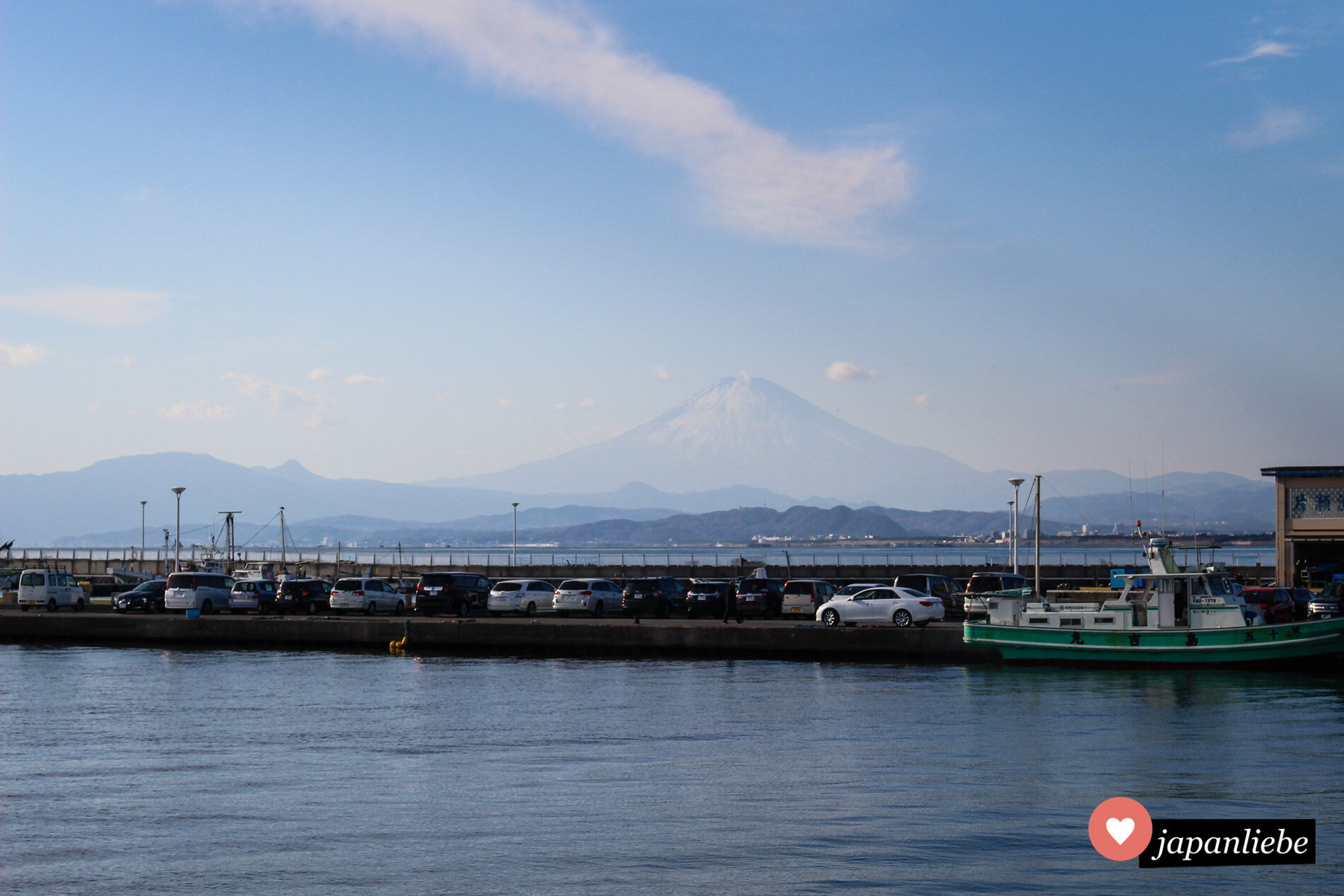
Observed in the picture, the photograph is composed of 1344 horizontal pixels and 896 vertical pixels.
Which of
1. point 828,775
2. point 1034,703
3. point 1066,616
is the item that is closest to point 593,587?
point 1066,616

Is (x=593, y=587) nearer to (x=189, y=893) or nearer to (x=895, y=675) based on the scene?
(x=895, y=675)

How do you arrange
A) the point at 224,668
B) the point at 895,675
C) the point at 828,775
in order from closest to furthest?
the point at 828,775 → the point at 895,675 → the point at 224,668

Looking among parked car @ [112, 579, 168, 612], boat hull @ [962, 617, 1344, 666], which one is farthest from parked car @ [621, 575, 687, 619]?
parked car @ [112, 579, 168, 612]

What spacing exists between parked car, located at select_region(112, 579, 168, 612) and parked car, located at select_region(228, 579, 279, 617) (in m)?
3.45

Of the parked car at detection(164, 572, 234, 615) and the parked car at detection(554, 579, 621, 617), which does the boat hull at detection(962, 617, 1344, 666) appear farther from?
the parked car at detection(164, 572, 234, 615)

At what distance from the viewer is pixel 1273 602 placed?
151 ft

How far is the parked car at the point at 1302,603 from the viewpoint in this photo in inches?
1852

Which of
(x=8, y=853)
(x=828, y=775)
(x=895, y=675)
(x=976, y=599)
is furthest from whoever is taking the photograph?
(x=976, y=599)

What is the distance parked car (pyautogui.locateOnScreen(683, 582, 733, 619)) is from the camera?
5119cm

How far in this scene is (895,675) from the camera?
36500mm

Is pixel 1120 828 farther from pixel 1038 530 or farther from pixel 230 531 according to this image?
pixel 230 531

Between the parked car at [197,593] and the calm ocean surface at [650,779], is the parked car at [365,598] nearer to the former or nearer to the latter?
the parked car at [197,593]

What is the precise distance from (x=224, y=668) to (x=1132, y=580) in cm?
2968

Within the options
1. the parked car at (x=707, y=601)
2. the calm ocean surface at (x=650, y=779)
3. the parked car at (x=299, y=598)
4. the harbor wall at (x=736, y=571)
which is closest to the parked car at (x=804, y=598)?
the parked car at (x=707, y=601)
